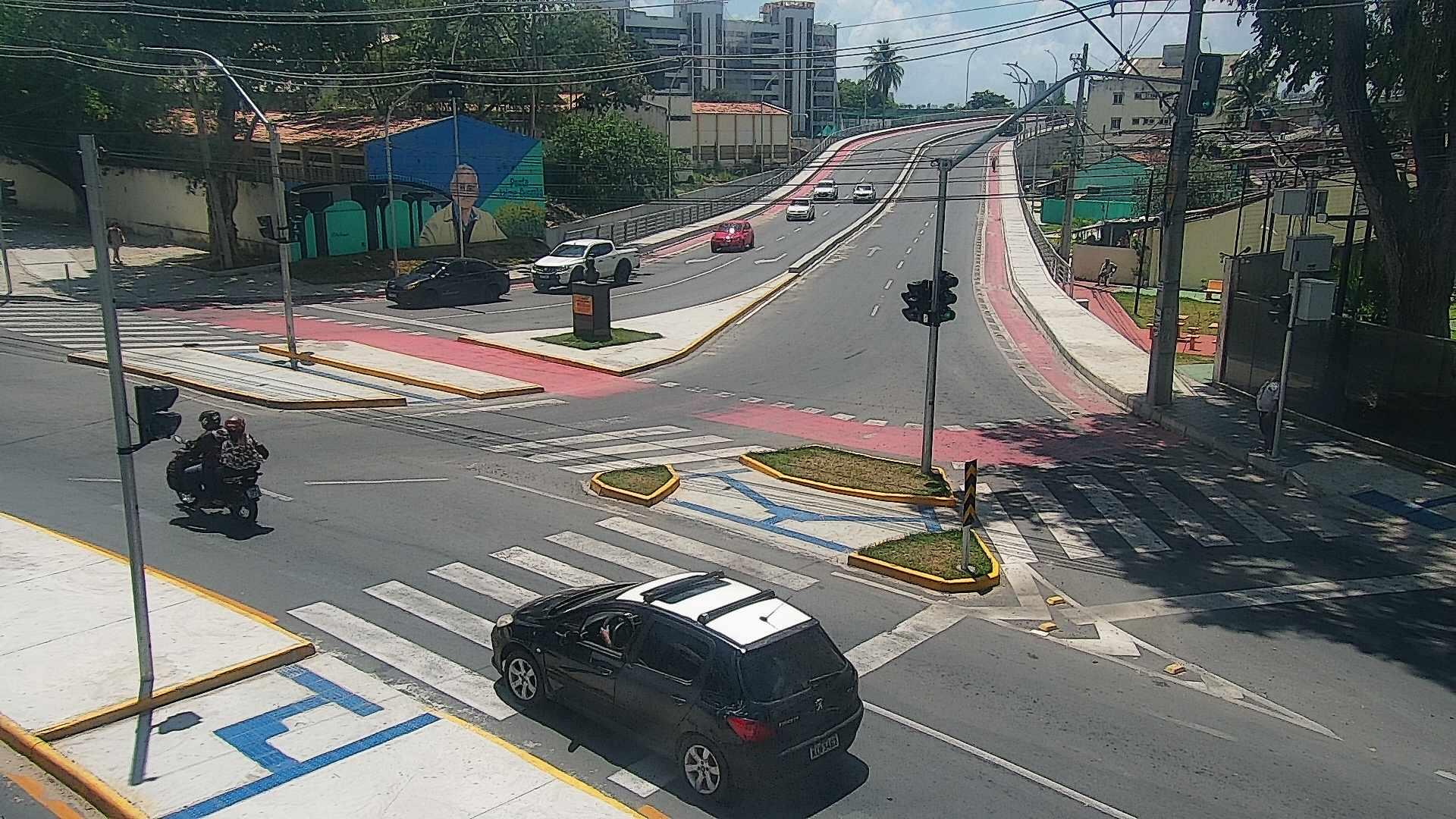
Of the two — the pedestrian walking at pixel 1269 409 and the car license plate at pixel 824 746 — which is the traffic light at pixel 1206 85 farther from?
the car license plate at pixel 824 746

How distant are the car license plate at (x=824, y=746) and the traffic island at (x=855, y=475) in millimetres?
9934

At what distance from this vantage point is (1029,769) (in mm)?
9125

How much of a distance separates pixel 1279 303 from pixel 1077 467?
483cm

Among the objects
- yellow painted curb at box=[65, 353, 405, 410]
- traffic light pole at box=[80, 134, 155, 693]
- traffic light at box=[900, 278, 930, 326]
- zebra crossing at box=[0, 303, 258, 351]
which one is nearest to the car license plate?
traffic light pole at box=[80, 134, 155, 693]

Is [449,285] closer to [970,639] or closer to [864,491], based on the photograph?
[864,491]

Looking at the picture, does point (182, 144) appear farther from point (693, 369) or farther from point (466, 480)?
point (466, 480)

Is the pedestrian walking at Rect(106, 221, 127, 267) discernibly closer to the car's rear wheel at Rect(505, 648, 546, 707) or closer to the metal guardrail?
the metal guardrail

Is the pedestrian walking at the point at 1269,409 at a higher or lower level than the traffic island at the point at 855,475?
higher

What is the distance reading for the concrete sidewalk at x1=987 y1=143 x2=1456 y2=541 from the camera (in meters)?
18.3

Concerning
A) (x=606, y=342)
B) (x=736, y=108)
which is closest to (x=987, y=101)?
(x=736, y=108)

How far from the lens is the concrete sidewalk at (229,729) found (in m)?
8.28

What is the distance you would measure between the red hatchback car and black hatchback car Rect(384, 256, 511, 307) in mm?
18400

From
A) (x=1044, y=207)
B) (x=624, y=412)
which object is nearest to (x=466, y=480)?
(x=624, y=412)

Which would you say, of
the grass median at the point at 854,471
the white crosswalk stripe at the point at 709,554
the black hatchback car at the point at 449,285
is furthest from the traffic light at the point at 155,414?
the black hatchback car at the point at 449,285
